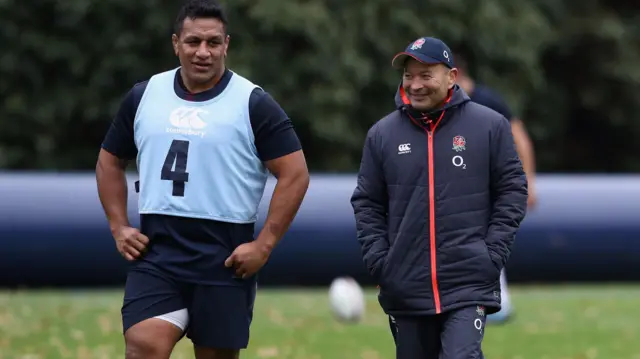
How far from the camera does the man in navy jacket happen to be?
230 inches

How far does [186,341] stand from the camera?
33.5 ft

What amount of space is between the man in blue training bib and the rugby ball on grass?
537cm

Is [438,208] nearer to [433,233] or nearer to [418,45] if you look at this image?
[433,233]

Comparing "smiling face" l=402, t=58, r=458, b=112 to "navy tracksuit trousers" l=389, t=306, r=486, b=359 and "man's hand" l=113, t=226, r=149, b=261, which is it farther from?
"man's hand" l=113, t=226, r=149, b=261

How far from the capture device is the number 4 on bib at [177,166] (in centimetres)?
575

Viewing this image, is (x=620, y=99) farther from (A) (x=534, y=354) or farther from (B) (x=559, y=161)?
(A) (x=534, y=354)

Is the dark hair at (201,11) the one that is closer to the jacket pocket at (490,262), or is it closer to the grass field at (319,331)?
the jacket pocket at (490,262)

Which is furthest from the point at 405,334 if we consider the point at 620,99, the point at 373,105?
the point at 620,99

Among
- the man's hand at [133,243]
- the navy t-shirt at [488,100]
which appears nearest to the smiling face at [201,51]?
the man's hand at [133,243]

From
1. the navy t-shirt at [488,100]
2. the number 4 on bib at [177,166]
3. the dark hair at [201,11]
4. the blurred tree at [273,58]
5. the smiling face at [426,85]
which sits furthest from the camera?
the blurred tree at [273,58]

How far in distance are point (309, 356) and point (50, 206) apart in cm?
378

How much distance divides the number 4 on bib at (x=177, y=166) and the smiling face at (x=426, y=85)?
1.07 meters

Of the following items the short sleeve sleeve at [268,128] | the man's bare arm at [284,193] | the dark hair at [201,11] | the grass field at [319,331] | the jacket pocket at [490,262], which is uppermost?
the dark hair at [201,11]

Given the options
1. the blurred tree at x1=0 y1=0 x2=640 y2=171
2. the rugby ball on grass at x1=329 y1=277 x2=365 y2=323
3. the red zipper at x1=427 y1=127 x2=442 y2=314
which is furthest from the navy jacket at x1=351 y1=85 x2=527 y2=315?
the blurred tree at x1=0 y1=0 x2=640 y2=171
